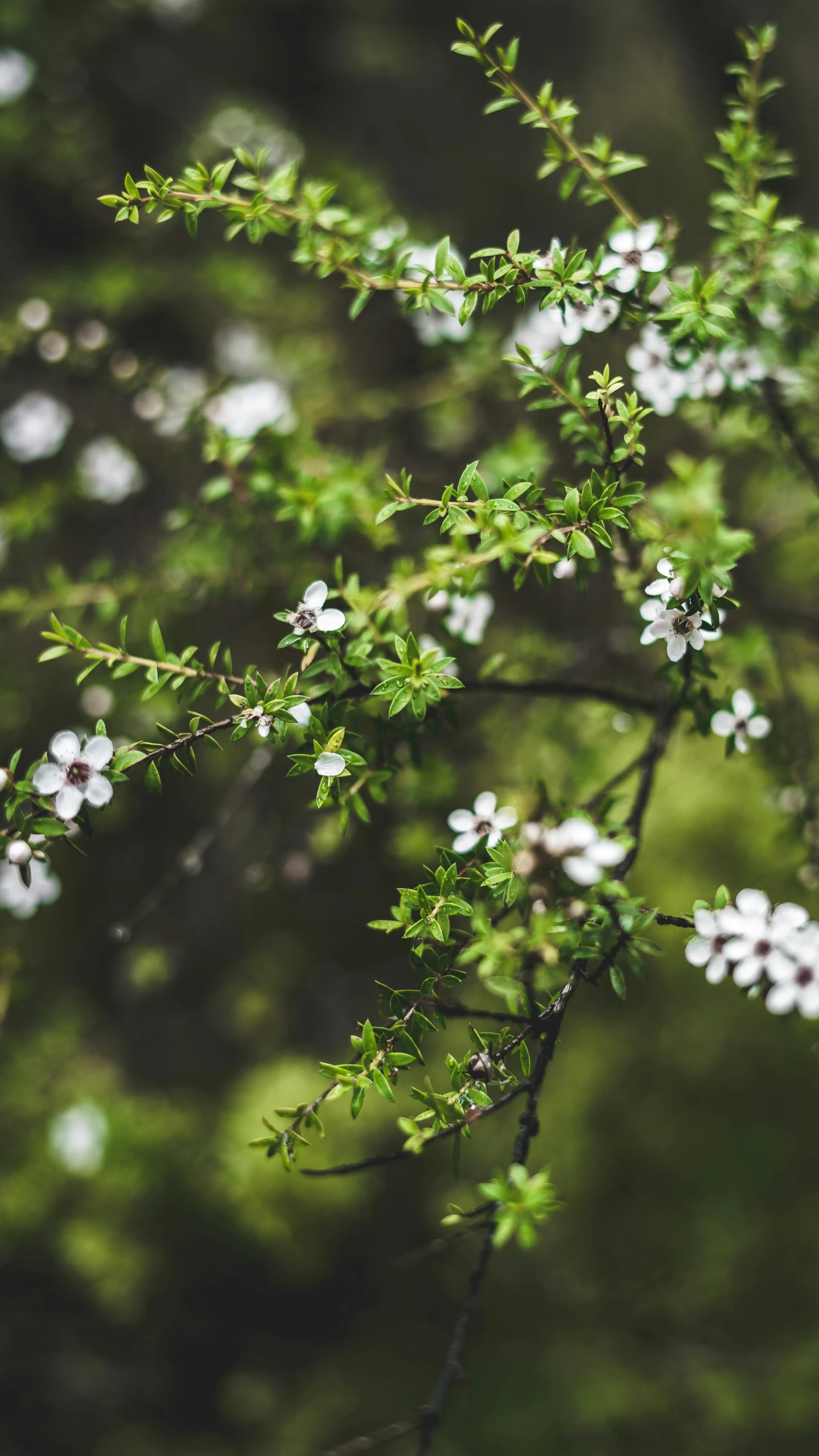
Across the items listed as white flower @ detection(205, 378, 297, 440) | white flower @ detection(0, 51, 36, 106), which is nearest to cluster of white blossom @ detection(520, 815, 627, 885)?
white flower @ detection(205, 378, 297, 440)

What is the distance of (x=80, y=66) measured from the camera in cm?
230

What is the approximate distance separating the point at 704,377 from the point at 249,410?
974mm

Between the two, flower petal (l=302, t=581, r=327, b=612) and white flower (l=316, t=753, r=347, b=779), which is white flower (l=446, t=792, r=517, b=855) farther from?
flower petal (l=302, t=581, r=327, b=612)

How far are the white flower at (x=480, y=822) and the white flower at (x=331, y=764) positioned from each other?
144 mm

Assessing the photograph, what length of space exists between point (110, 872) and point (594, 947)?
2.31 meters

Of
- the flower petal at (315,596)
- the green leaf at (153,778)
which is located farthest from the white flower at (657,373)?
the green leaf at (153,778)

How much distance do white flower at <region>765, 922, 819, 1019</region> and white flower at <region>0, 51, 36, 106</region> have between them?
8.99 ft

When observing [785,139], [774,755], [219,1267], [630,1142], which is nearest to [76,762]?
[774,755]

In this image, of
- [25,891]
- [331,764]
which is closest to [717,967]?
[331,764]

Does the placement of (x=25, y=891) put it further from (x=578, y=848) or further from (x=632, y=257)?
(x=632, y=257)

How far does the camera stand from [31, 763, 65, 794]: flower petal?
0.77 meters

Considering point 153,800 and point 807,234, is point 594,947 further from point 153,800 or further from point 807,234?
point 153,800

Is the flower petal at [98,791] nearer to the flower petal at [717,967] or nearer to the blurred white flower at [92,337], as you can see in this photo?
the flower petal at [717,967]

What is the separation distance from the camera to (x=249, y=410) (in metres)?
1.67
